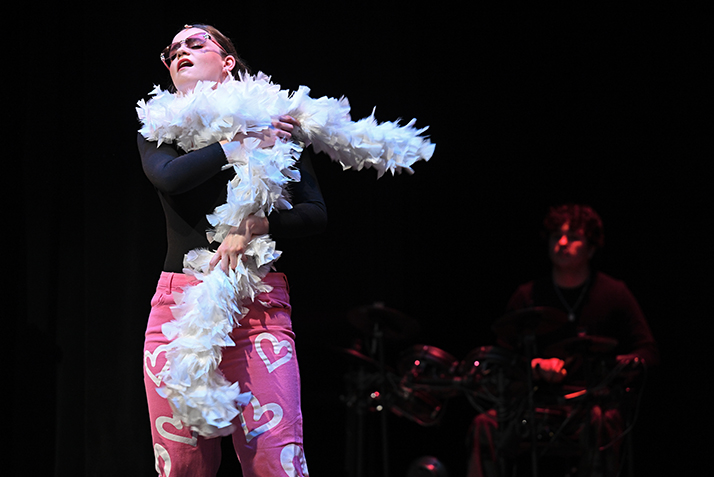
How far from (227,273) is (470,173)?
9.98 ft

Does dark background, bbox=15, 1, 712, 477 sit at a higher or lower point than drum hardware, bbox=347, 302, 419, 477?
higher

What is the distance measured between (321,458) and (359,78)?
1.99 metres

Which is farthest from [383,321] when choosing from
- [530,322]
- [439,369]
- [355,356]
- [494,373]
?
[530,322]

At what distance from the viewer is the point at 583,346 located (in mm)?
3291

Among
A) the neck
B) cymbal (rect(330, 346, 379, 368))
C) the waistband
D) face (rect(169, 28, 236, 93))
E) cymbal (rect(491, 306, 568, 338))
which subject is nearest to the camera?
the waistband

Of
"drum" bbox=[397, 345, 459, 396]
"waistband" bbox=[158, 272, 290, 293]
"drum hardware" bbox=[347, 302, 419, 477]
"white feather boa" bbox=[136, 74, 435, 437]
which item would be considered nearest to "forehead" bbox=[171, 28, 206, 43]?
"white feather boa" bbox=[136, 74, 435, 437]

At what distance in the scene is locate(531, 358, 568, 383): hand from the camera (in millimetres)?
3363

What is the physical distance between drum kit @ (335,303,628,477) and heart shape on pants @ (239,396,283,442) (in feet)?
6.58

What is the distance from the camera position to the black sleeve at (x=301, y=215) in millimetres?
1579

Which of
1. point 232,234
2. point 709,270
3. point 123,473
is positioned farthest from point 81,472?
point 709,270

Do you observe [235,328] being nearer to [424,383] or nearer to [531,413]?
[531,413]

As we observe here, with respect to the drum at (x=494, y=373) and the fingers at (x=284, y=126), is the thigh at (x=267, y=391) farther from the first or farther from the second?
the drum at (x=494, y=373)

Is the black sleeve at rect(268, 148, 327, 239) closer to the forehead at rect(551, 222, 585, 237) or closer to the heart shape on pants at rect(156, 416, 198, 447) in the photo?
the heart shape on pants at rect(156, 416, 198, 447)

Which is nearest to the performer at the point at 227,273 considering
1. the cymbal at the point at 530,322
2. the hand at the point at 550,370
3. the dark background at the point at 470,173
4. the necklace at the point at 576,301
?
the dark background at the point at 470,173
